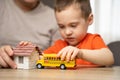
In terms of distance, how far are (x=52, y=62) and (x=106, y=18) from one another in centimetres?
110

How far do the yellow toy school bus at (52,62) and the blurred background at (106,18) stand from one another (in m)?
1.03

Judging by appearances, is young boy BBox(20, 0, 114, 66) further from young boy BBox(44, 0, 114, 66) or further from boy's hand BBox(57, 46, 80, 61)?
boy's hand BBox(57, 46, 80, 61)

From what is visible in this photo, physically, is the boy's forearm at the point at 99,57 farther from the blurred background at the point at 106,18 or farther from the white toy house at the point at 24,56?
the blurred background at the point at 106,18

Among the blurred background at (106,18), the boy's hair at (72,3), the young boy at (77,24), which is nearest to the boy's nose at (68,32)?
the young boy at (77,24)

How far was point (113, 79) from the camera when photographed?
2.40 feet

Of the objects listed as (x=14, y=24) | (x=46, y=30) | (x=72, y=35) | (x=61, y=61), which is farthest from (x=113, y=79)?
(x=14, y=24)

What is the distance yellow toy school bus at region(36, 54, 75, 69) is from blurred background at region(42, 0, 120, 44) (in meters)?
1.03

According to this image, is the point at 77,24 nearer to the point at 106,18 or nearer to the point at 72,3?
the point at 72,3

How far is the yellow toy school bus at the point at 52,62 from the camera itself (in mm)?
1026

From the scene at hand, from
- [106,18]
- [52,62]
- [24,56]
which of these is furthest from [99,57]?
[106,18]

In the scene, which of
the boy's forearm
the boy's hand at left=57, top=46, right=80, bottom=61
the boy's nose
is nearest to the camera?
the boy's hand at left=57, top=46, right=80, bottom=61

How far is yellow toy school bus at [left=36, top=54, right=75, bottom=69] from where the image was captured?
1026 mm

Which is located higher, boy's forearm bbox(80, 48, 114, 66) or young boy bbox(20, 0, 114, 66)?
young boy bbox(20, 0, 114, 66)

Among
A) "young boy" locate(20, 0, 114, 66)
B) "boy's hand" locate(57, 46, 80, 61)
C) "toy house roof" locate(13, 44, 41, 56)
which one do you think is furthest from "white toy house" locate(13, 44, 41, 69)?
"young boy" locate(20, 0, 114, 66)
